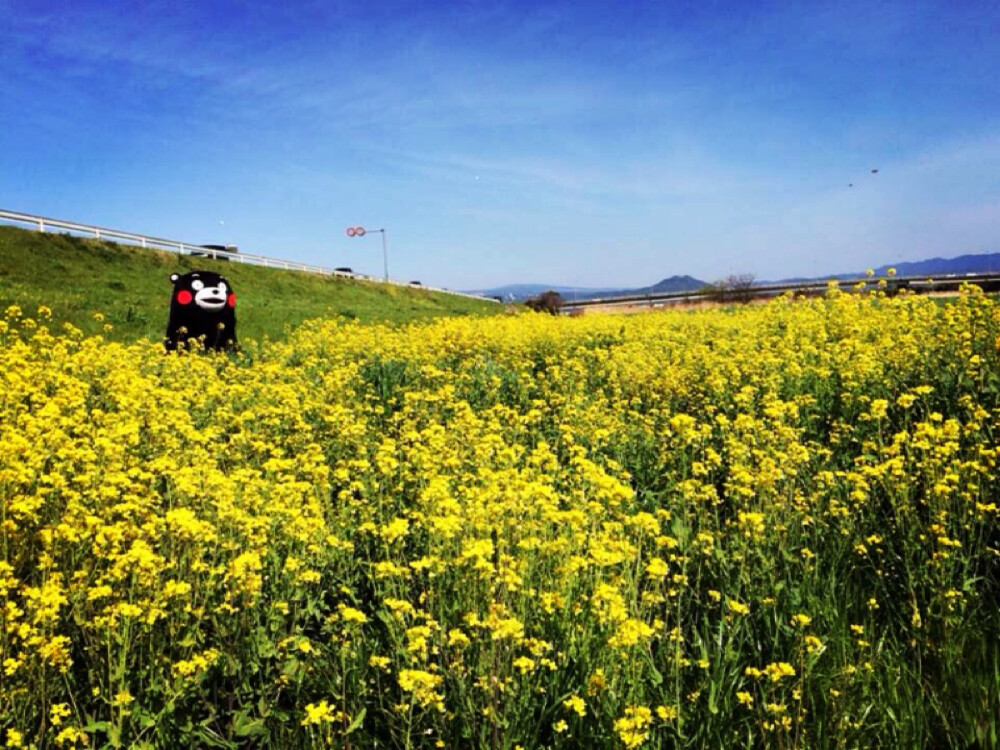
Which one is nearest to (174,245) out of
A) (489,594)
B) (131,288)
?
(131,288)

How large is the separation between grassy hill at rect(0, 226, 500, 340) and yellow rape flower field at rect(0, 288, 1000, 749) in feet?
36.1

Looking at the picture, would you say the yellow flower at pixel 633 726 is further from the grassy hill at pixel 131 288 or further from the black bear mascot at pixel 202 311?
the grassy hill at pixel 131 288

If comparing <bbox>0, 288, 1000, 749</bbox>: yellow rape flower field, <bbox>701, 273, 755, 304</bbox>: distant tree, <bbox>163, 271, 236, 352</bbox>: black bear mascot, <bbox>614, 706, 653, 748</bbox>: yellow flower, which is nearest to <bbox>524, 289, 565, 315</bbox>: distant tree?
<bbox>701, 273, 755, 304</bbox>: distant tree

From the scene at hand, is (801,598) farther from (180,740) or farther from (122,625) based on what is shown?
(122,625)

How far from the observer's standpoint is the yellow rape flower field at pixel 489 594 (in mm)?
2730

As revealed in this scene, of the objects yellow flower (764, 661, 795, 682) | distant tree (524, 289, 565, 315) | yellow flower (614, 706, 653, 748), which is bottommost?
yellow flower (614, 706, 653, 748)

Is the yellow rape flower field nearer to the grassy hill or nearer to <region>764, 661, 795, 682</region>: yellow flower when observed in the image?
<region>764, 661, 795, 682</region>: yellow flower

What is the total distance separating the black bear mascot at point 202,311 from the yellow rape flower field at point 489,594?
6.11 m

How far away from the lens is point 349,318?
23156 mm

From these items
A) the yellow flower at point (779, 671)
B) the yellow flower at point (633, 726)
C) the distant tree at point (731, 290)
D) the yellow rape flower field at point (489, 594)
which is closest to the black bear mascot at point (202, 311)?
the yellow rape flower field at point (489, 594)

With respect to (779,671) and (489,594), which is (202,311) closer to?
(489,594)

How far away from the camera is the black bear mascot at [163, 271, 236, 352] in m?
12.1

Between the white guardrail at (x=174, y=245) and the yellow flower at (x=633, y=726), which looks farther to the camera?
the white guardrail at (x=174, y=245)

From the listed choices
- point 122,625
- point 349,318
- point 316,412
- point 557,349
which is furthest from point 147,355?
point 349,318
